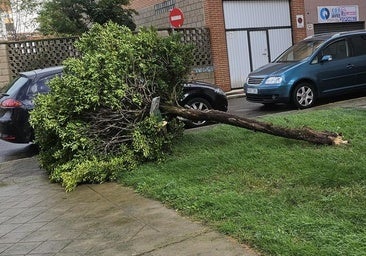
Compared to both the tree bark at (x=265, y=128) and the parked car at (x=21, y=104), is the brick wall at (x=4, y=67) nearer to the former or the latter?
the parked car at (x=21, y=104)

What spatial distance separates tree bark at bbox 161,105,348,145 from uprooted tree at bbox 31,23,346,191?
16 mm

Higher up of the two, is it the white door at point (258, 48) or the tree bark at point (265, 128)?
the white door at point (258, 48)

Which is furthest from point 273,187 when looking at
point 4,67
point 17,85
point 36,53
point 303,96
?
point 4,67

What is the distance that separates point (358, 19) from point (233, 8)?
7.26 metres

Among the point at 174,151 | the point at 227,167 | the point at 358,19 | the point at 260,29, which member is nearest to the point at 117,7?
the point at 260,29

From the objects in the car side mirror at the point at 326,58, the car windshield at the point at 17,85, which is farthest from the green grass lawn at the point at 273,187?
the car side mirror at the point at 326,58

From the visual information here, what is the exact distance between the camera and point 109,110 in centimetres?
694

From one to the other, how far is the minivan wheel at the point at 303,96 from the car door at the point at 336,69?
0.29 m

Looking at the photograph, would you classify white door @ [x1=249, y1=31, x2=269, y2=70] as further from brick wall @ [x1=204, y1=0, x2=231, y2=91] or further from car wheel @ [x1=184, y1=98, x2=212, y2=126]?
car wheel @ [x1=184, y1=98, x2=212, y2=126]

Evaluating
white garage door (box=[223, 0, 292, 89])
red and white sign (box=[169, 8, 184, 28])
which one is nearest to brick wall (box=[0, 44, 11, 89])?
red and white sign (box=[169, 8, 184, 28])

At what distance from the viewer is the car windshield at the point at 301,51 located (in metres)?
12.0

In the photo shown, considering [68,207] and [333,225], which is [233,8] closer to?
[68,207]

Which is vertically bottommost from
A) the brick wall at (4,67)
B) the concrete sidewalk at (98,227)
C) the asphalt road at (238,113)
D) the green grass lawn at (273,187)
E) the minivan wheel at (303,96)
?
the concrete sidewalk at (98,227)

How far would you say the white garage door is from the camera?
18.4 meters
